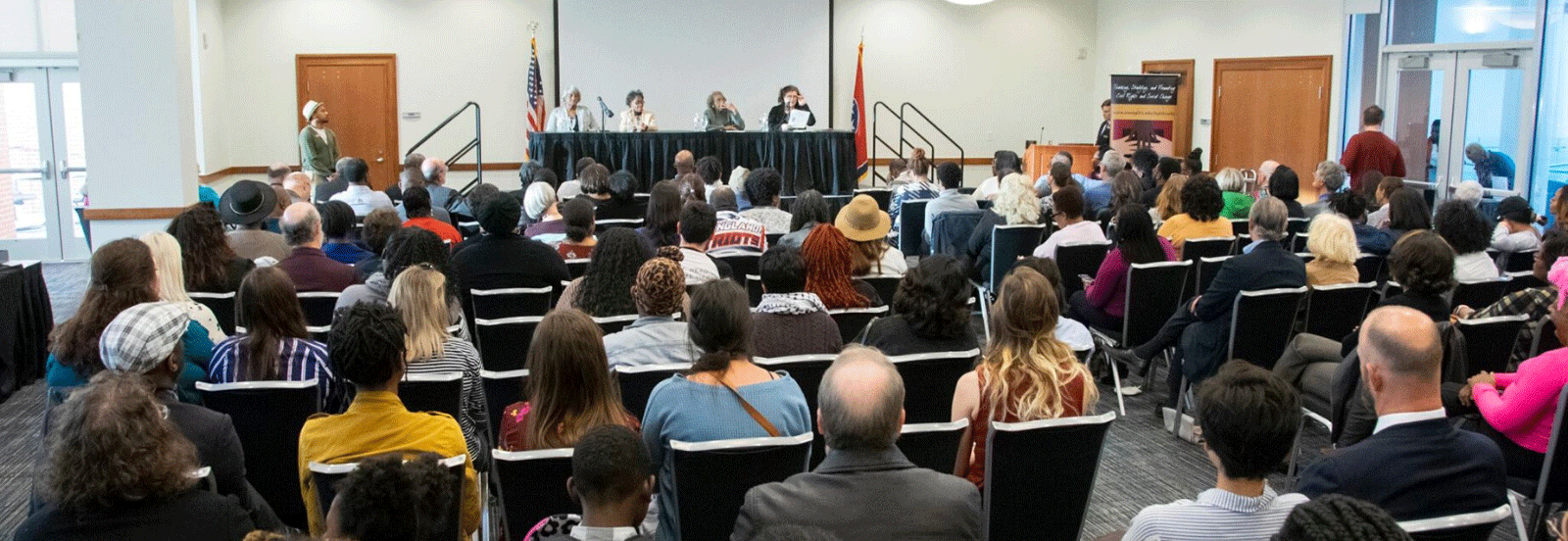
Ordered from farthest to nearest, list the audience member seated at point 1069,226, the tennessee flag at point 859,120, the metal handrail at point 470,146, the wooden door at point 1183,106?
the wooden door at point 1183,106
the tennessee flag at point 859,120
the metal handrail at point 470,146
the audience member seated at point 1069,226

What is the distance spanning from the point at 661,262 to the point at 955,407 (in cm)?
100

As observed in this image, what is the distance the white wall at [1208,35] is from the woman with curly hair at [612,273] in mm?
10594

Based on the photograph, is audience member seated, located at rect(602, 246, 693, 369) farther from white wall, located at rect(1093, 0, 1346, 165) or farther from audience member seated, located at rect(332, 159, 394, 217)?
white wall, located at rect(1093, 0, 1346, 165)

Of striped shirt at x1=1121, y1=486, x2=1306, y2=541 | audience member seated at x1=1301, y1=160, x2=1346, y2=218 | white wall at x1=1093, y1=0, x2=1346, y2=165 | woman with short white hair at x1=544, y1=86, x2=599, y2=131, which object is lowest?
striped shirt at x1=1121, y1=486, x2=1306, y2=541

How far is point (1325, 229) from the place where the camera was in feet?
18.0

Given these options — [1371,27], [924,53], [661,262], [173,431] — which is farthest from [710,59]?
[173,431]

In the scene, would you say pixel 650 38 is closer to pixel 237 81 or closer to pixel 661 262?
pixel 237 81

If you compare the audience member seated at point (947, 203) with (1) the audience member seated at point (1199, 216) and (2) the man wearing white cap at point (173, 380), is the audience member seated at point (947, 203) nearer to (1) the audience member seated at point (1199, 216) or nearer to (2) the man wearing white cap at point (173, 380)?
(1) the audience member seated at point (1199, 216)

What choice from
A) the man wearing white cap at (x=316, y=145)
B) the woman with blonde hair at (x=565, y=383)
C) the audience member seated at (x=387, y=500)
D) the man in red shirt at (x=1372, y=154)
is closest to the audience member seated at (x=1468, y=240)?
the woman with blonde hair at (x=565, y=383)

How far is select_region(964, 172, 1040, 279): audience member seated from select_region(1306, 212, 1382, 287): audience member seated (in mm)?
2271

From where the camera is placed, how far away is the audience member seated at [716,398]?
3064 millimetres

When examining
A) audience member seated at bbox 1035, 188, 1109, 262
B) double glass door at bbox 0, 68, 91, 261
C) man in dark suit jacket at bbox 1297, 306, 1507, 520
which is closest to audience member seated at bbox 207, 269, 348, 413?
man in dark suit jacket at bbox 1297, 306, 1507, 520

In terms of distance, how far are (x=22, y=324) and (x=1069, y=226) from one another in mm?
5515

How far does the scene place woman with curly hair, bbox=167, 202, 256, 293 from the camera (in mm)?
5246
